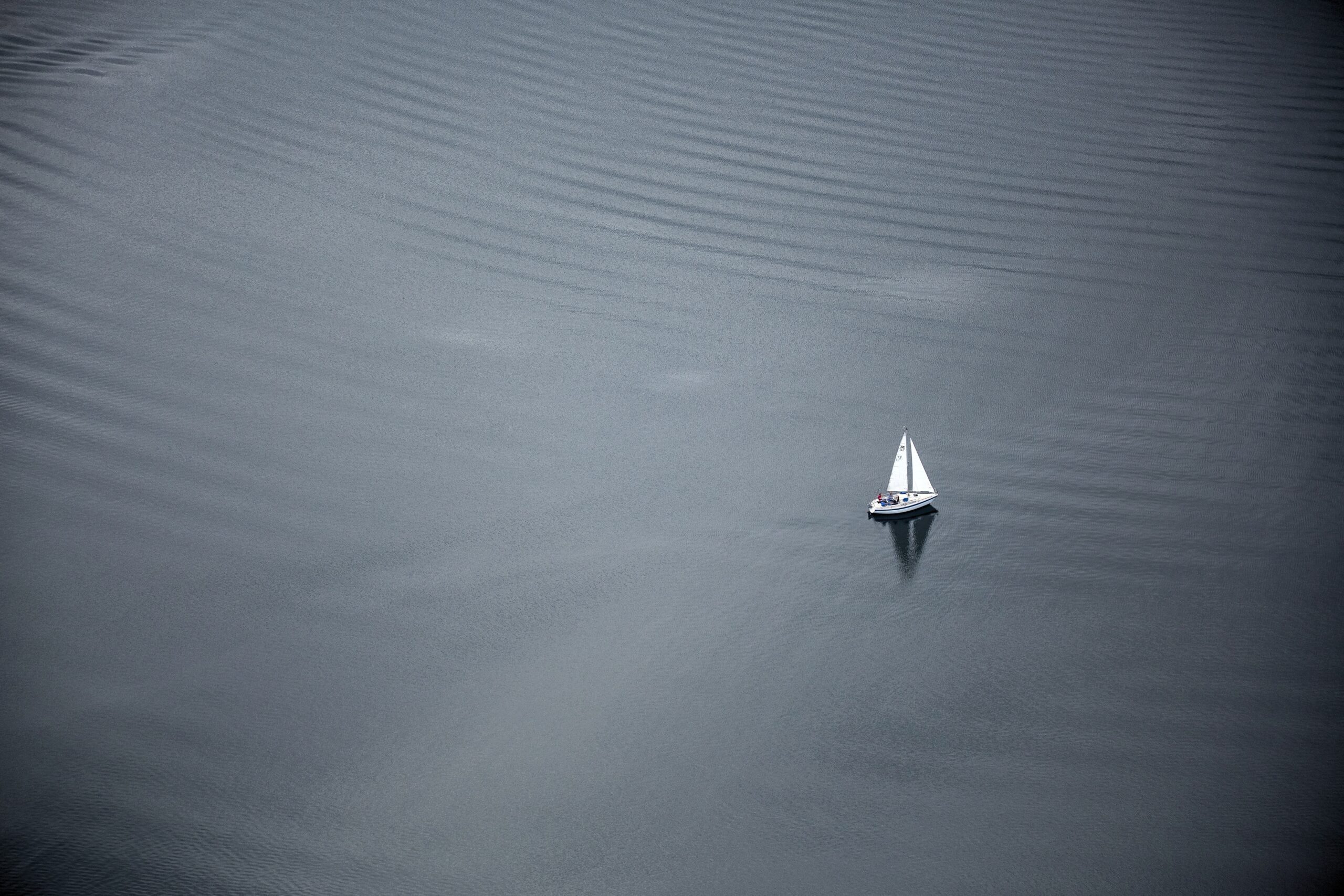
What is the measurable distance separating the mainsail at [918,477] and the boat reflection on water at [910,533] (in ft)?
0.27

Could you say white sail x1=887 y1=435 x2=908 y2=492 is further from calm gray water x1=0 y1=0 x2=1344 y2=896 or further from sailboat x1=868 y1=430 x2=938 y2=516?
calm gray water x1=0 y1=0 x2=1344 y2=896

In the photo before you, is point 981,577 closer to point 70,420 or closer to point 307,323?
point 307,323

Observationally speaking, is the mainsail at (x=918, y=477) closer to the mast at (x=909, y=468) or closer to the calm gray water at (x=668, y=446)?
the mast at (x=909, y=468)

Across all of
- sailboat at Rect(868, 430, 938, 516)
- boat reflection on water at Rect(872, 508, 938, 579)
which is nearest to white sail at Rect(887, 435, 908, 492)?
sailboat at Rect(868, 430, 938, 516)

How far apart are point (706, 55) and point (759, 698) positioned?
A: 169 inches

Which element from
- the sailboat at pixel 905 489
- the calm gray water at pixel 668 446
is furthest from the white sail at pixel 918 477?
the calm gray water at pixel 668 446

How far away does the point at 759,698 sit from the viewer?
4113mm

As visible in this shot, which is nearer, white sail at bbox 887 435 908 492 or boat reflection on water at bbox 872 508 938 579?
boat reflection on water at bbox 872 508 938 579

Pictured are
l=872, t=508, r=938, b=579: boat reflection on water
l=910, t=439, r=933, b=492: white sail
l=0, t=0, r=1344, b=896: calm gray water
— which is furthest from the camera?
l=910, t=439, r=933, b=492: white sail

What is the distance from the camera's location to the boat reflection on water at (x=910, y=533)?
4562 millimetres

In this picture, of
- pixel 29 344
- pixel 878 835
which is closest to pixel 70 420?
pixel 29 344

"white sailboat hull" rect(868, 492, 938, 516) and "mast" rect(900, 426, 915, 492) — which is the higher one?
"mast" rect(900, 426, 915, 492)

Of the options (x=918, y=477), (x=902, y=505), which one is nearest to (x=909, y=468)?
(x=918, y=477)

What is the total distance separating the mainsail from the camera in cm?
468
